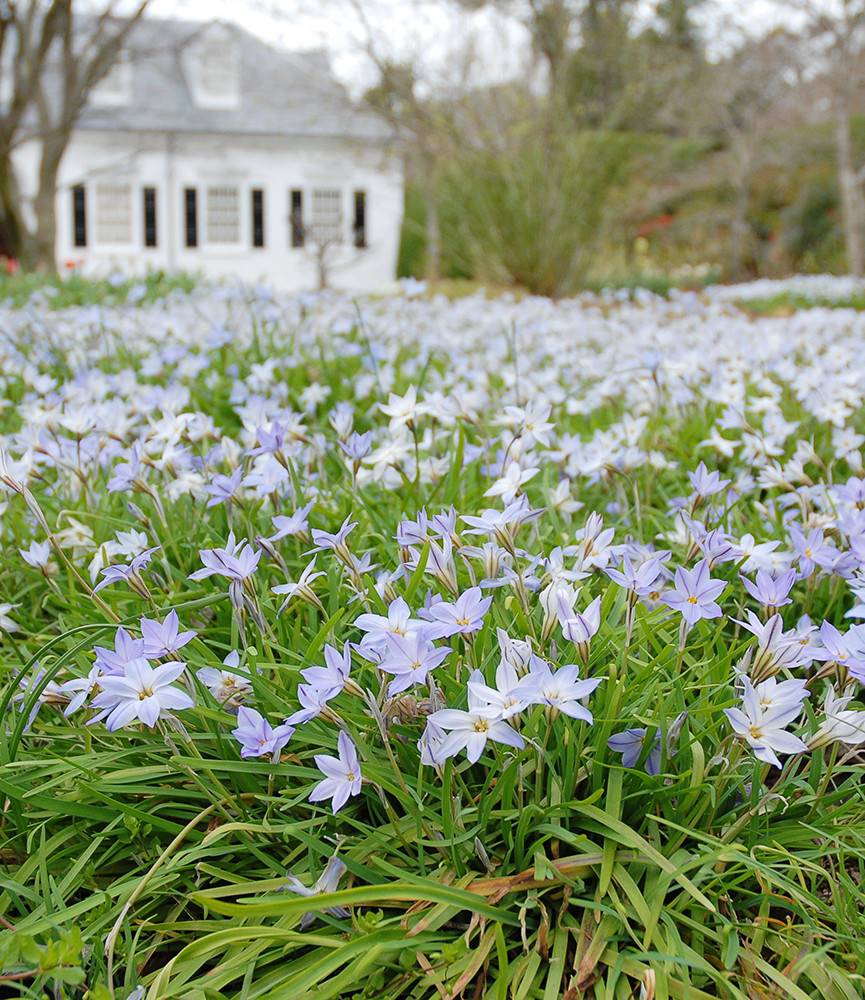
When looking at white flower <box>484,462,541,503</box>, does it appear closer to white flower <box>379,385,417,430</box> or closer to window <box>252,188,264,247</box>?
white flower <box>379,385,417,430</box>

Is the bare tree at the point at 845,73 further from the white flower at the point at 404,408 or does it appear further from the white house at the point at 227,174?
the white flower at the point at 404,408

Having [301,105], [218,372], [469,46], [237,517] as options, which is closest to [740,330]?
[218,372]

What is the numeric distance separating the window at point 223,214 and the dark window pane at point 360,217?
362 cm

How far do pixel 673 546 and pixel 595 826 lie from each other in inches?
35.3

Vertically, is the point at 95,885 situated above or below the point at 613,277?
above

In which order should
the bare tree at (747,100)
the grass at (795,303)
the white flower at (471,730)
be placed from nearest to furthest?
the white flower at (471,730)
the grass at (795,303)
the bare tree at (747,100)

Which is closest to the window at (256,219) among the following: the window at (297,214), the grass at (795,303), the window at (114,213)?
the window at (297,214)

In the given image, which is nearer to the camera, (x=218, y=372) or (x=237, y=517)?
(x=237, y=517)

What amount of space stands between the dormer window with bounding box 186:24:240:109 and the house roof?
0.21m

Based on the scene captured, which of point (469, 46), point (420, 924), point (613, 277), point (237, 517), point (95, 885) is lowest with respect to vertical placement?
point (613, 277)

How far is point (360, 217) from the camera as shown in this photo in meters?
31.2

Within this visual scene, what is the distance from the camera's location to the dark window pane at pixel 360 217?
3089 cm

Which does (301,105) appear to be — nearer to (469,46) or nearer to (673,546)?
(469,46)

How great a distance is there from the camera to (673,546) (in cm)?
217
